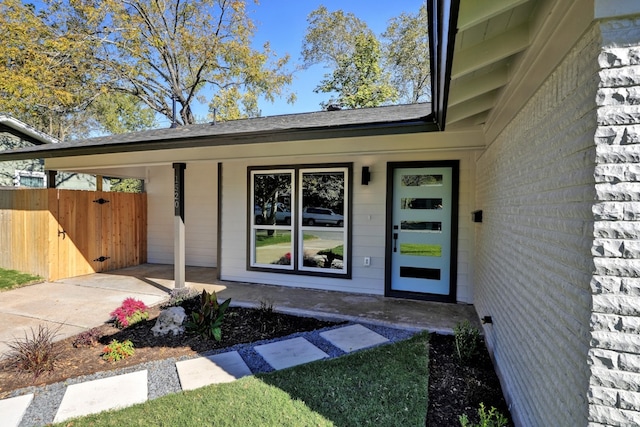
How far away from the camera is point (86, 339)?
3826 millimetres

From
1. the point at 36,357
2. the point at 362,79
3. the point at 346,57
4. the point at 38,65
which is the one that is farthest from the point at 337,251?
the point at 346,57

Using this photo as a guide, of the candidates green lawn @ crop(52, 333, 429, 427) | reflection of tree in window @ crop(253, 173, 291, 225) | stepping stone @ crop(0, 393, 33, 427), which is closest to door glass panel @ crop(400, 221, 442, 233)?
reflection of tree in window @ crop(253, 173, 291, 225)

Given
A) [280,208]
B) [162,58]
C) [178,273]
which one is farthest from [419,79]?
[178,273]

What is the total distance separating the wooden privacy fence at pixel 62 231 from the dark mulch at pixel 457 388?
7562 millimetres

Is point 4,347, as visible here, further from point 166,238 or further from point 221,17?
point 221,17

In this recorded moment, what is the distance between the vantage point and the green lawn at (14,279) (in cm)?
636

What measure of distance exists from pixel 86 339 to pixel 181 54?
16920 mm

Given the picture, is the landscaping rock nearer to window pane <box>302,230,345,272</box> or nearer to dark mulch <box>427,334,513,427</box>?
window pane <box>302,230,345,272</box>

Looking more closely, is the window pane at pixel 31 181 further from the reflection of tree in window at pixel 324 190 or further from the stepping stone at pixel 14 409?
the stepping stone at pixel 14 409

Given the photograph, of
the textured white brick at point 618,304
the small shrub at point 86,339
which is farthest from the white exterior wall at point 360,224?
the textured white brick at point 618,304

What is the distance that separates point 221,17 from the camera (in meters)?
16.1

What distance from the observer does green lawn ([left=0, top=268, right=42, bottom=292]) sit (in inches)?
251

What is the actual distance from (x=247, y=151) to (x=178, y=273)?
2478 mm

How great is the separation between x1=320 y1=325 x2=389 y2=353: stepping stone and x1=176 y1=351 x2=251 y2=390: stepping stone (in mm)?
1074
